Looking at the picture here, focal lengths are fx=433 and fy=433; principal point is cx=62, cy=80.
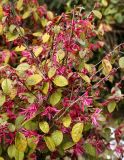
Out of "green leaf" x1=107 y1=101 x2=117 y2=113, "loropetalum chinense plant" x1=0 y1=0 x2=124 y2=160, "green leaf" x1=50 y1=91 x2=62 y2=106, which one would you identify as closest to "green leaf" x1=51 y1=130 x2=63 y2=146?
"loropetalum chinense plant" x1=0 y1=0 x2=124 y2=160

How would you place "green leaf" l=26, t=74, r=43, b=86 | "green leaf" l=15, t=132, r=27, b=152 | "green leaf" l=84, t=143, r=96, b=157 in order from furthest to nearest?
1. "green leaf" l=84, t=143, r=96, b=157
2. "green leaf" l=26, t=74, r=43, b=86
3. "green leaf" l=15, t=132, r=27, b=152

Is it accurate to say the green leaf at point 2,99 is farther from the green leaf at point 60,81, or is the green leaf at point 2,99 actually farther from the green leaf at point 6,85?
the green leaf at point 60,81

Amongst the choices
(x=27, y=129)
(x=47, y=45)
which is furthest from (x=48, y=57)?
(x=27, y=129)

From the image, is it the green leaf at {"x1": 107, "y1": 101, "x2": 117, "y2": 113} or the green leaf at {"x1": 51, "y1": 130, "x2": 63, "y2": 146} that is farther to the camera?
the green leaf at {"x1": 107, "y1": 101, "x2": 117, "y2": 113}

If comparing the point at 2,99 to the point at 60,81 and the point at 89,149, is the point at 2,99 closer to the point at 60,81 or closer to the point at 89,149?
the point at 60,81

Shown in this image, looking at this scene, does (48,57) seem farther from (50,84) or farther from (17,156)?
(17,156)

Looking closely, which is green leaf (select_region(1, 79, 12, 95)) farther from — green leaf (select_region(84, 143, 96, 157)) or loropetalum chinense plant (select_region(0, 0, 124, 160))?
green leaf (select_region(84, 143, 96, 157))
